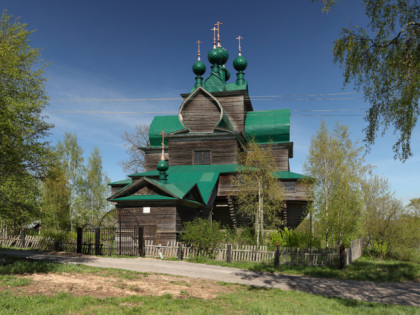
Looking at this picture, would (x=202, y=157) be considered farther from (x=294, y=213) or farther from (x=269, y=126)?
(x=294, y=213)

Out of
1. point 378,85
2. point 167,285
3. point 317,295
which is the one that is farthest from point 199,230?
point 378,85

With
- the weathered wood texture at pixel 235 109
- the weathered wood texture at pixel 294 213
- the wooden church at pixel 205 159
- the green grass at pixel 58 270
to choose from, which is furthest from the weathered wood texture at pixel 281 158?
the green grass at pixel 58 270

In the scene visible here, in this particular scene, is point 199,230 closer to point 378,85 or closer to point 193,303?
point 193,303

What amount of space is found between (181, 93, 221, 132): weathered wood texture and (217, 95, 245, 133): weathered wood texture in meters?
2.15

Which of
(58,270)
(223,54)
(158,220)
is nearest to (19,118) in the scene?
(58,270)

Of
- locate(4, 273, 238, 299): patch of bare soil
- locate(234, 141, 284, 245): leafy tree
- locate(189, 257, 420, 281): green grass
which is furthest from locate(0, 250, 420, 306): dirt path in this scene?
locate(234, 141, 284, 245): leafy tree

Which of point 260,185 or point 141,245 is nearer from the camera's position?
point 141,245

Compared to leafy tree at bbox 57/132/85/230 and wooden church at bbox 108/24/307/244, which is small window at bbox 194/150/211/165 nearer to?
wooden church at bbox 108/24/307/244

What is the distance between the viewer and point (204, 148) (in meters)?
30.9

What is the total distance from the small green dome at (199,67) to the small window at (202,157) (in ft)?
34.6

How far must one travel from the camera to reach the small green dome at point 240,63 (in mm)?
36688

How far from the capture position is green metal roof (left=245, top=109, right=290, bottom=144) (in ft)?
106

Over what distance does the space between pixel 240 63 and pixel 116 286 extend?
99.5 ft

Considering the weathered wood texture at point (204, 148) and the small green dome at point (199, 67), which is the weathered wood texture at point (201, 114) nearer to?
the weathered wood texture at point (204, 148)
